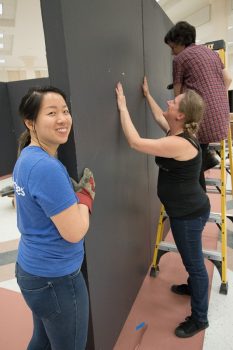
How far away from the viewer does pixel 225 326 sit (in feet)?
6.08

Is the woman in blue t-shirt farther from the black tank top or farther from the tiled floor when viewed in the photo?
the tiled floor

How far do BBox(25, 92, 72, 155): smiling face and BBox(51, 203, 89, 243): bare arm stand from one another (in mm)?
256

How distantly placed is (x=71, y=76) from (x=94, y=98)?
0.22m

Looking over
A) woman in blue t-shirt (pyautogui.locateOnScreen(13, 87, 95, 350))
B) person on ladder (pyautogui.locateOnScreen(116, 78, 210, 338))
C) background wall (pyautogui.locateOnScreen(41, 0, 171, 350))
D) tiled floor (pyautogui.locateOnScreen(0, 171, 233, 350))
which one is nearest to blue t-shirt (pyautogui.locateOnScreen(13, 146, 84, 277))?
woman in blue t-shirt (pyautogui.locateOnScreen(13, 87, 95, 350))

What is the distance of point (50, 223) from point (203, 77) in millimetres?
1542

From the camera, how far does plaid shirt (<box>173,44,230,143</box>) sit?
1928 mm

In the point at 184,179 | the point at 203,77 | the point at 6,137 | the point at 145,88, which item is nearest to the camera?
the point at 184,179

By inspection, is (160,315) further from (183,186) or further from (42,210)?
(42,210)

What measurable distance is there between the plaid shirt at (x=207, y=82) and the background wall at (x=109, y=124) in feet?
1.02

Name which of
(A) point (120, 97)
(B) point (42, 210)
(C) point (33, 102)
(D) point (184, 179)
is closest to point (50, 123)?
(C) point (33, 102)

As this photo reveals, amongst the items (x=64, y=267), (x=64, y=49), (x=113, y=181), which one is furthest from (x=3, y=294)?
(x=64, y=49)

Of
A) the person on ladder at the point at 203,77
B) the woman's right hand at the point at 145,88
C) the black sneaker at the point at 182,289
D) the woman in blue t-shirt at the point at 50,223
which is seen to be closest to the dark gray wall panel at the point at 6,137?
the woman's right hand at the point at 145,88

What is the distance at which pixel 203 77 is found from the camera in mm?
1934

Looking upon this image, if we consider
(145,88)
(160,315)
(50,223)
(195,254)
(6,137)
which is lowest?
(160,315)
